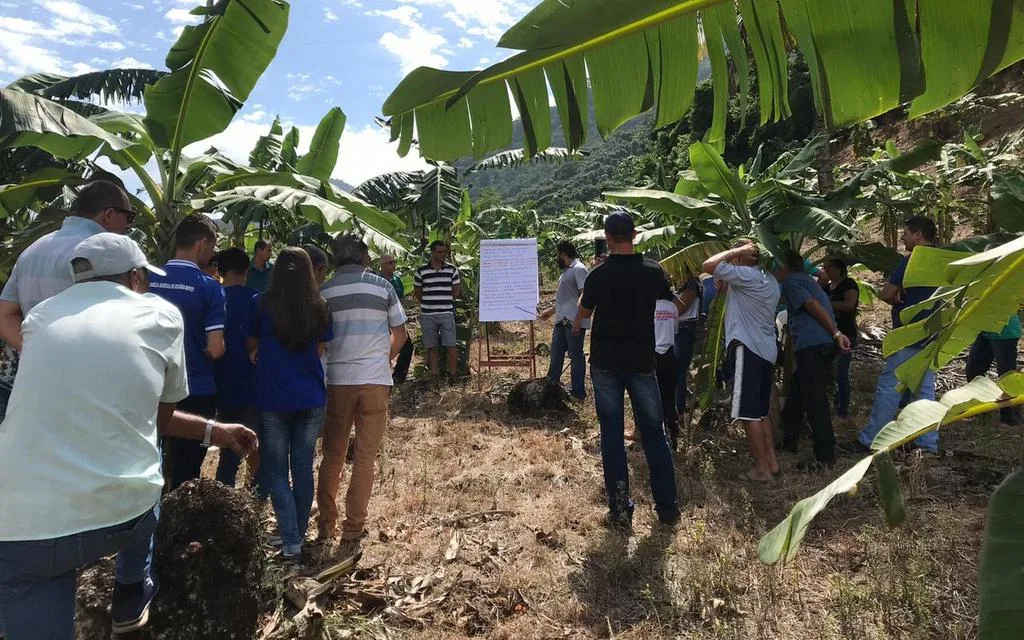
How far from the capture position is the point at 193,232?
3.49m

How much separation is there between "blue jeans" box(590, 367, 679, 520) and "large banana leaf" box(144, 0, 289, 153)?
119 inches

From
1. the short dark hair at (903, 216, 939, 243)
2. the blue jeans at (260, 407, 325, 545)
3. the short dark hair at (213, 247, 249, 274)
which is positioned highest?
the short dark hair at (903, 216, 939, 243)

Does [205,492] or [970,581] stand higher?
[205,492]

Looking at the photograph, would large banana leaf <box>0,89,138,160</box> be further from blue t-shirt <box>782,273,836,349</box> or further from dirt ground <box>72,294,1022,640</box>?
blue t-shirt <box>782,273,836,349</box>

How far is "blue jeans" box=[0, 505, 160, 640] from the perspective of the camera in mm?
1794

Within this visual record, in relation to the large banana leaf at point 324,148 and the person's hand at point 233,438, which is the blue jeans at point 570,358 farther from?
the person's hand at point 233,438

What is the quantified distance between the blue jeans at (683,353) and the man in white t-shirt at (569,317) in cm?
111

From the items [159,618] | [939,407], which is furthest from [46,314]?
[939,407]

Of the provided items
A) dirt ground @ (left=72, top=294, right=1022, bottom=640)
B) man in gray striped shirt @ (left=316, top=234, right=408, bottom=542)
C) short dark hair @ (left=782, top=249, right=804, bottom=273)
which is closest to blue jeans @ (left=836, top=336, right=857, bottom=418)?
dirt ground @ (left=72, top=294, right=1022, bottom=640)

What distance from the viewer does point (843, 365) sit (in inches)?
251

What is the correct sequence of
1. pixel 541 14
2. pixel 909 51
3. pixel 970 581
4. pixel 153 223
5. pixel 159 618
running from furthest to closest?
pixel 153 223 → pixel 970 581 → pixel 159 618 → pixel 541 14 → pixel 909 51

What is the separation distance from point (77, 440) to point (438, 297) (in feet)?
20.7

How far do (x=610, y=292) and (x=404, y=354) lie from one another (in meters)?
4.91

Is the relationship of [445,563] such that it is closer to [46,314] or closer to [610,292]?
[610,292]
